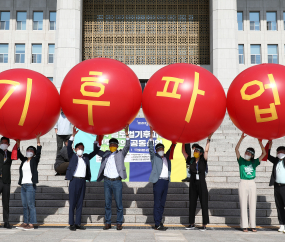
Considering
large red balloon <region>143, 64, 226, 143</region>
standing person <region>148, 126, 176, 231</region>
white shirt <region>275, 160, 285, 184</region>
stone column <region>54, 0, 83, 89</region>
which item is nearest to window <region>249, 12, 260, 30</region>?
stone column <region>54, 0, 83, 89</region>

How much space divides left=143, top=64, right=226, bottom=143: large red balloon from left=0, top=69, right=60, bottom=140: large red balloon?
180 centimetres

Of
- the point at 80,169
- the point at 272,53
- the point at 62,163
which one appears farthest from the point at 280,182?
the point at 272,53

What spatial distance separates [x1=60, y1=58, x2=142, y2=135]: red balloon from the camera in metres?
5.98

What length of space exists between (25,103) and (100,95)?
1416mm

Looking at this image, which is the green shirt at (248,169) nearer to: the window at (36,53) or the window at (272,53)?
the window at (272,53)

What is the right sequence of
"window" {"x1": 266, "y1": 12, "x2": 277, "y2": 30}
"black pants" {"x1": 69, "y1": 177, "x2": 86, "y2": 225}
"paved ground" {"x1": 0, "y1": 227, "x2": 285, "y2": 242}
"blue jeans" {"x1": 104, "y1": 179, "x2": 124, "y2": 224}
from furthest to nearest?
"window" {"x1": 266, "y1": 12, "x2": 277, "y2": 30}, "black pants" {"x1": 69, "y1": 177, "x2": 86, "y2": 225}, "blue jeans" {"x1": 104, "y1": 179, "x2": 124, "y2": 224}, "paved ground" {"x1": 0, "y1": 227, "x2": 285, "y2": 242}

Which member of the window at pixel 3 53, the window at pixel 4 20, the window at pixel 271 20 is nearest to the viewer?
the window at pixel 271 20

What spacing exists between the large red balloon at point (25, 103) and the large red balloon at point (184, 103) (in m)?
1.80

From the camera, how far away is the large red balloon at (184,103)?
5.92 metres

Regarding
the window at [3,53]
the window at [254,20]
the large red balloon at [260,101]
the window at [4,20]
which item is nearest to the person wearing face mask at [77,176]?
the large red balloon at [260,101]

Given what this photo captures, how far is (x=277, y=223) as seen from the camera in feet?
26.6

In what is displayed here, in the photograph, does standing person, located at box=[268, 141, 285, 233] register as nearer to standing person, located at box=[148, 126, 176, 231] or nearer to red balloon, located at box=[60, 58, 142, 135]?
standing person, located at box=[148, 126, 176, 231]

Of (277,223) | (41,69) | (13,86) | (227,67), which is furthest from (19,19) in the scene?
(277,223)

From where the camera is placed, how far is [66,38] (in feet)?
71.2
